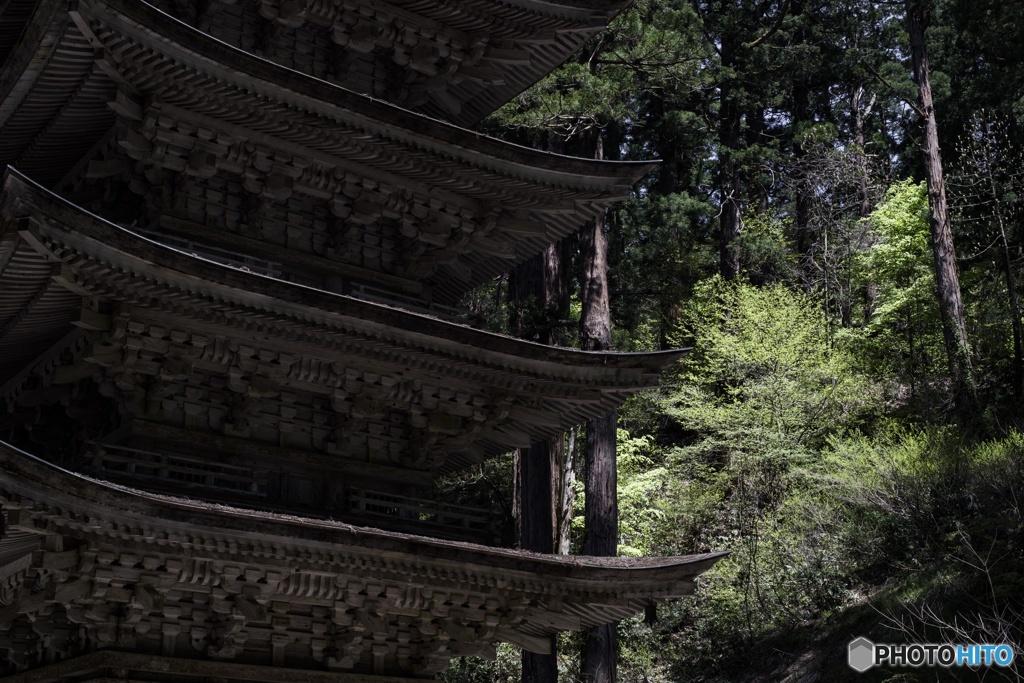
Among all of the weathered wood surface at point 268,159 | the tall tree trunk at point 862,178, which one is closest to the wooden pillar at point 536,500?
the weathered wood surface at point 268,159

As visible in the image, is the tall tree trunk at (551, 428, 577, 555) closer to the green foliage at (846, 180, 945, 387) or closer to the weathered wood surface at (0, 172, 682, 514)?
the weathered wood surface at (0, 172, 682, 514)

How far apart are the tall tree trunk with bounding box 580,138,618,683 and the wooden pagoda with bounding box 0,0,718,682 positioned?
6176 mm

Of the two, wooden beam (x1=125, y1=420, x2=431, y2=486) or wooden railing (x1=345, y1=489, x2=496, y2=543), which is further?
wooden railing (x1=345, y1=489, x2=496, y2=543)

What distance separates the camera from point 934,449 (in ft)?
68.4

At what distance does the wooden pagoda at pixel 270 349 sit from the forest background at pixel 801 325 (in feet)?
6.12

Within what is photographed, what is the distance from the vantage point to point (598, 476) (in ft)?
64.2

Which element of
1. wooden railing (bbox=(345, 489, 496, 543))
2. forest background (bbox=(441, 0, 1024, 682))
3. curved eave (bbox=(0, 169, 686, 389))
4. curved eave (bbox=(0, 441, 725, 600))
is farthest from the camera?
forest background (bbox=(441, 0, 1024, 682))

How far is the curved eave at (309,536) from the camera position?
838cm

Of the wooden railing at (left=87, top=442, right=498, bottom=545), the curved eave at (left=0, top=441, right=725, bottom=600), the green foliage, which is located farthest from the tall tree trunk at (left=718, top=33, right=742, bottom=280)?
the wooden railing at (left=87, top=442, right=498, bottom=545)

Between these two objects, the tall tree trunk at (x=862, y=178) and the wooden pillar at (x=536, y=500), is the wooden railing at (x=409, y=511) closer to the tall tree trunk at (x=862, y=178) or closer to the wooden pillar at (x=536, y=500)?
the wooden pillar at (x=536, y=500)

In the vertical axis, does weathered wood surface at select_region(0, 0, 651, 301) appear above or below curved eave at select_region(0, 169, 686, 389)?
above

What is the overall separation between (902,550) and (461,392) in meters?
12.0

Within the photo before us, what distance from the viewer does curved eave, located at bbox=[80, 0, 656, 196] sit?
33.3 ft
